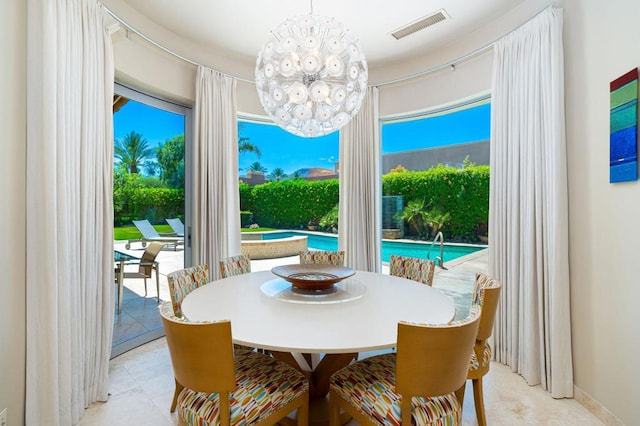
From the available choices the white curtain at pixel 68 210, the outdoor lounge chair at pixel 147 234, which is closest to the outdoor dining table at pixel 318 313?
the white curtain at pixel 68 210

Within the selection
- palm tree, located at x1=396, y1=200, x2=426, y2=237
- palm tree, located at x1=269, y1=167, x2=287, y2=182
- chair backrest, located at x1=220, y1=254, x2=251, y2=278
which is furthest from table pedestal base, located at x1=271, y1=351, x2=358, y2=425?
palm tree, located at x1=269, y1=167, x2=287, y2=182

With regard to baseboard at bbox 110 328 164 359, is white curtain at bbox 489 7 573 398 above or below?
above

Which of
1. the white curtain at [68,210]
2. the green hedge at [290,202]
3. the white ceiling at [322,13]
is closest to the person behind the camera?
the white curtain at [68,210]

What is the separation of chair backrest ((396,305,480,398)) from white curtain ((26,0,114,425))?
1.86 meters

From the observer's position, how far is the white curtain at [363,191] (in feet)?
12.9

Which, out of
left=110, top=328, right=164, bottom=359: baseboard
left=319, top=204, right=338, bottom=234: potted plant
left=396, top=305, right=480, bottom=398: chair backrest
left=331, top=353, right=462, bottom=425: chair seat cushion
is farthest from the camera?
left=319, top=204, right=338, bottom=234: potted plant

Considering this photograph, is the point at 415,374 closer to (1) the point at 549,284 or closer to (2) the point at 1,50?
(1) the point at 549,284

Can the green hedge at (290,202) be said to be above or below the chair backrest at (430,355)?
above

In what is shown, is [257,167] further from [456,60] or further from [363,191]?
[456,60]

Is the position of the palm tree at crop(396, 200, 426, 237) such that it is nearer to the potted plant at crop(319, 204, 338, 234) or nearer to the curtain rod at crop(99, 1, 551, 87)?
the potted plant at crop(319, 204, 338, 234)

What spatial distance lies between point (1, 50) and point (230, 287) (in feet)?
5.72

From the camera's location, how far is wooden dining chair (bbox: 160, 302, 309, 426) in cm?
123

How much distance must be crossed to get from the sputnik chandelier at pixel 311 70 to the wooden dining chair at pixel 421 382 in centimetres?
145

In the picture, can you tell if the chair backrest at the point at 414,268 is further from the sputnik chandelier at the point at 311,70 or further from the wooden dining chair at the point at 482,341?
the sputnik chandelier at the point at 311,70
